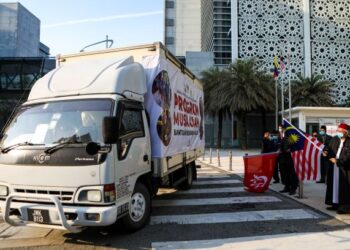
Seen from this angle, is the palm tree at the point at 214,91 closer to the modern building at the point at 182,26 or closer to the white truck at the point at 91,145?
the white truck at the point at 91,145

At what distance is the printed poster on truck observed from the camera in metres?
6.82

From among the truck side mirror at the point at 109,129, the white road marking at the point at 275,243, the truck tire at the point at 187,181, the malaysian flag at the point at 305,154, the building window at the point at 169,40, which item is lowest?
the white road marking at the point at 275,243

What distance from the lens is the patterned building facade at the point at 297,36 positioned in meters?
51.8

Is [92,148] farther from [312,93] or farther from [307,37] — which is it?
[307,37]

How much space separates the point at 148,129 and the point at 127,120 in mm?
711

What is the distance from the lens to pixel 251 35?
171 ft

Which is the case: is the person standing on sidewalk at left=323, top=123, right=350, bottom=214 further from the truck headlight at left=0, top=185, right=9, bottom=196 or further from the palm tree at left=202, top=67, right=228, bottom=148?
the palm tree at left=202, top=67, right=228, bottom=148

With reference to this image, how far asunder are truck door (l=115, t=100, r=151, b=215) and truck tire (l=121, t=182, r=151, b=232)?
273mm

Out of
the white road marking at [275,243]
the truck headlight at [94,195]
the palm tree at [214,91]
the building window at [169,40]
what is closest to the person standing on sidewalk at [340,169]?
the white road marking at [275,243]

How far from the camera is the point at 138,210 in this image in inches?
245

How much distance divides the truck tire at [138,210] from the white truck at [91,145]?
17 mm

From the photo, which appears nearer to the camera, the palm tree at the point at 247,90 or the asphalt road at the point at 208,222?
the asphalt road at the point at 208,222

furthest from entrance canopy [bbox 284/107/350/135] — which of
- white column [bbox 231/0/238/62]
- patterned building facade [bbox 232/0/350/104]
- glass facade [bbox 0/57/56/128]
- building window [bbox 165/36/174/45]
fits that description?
building window [bbox 165/36/174/45]

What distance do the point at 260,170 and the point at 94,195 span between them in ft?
19.6
